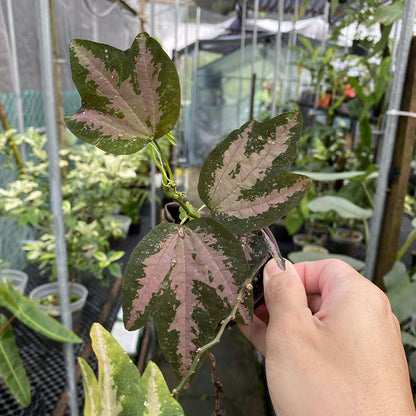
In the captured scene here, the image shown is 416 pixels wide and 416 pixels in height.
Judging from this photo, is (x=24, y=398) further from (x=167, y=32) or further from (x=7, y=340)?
(x=167, y=32)

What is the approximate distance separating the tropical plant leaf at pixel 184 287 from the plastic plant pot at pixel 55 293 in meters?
1.26

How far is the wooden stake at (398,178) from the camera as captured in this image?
775 millimetres

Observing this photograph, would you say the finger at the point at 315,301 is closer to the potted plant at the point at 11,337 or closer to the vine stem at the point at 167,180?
the vine stem at the point at 167,180

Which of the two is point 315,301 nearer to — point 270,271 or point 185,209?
point 270,271

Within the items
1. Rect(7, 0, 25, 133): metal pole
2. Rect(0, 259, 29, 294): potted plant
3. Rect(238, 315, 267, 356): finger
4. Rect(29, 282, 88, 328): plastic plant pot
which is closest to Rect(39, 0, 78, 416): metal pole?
Rect(238, 315, 267, 356): finger

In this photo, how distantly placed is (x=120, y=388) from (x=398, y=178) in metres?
0.76

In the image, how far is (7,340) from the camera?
0.91 m

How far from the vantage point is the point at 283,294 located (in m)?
0.30

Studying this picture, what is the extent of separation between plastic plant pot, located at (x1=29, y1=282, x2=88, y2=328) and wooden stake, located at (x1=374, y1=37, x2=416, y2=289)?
97 centimetres

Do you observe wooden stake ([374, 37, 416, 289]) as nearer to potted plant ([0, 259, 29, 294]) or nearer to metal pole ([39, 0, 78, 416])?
metal pole ([39, 0, 78, 416])

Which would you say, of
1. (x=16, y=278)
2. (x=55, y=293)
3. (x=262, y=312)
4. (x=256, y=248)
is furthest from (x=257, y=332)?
(x=16, y=278)

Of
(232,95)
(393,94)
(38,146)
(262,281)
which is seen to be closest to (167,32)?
(232,95)

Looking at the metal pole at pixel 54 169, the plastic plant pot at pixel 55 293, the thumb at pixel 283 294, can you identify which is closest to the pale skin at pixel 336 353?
the thumb at pixel 283 294

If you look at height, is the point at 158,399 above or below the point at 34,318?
above
